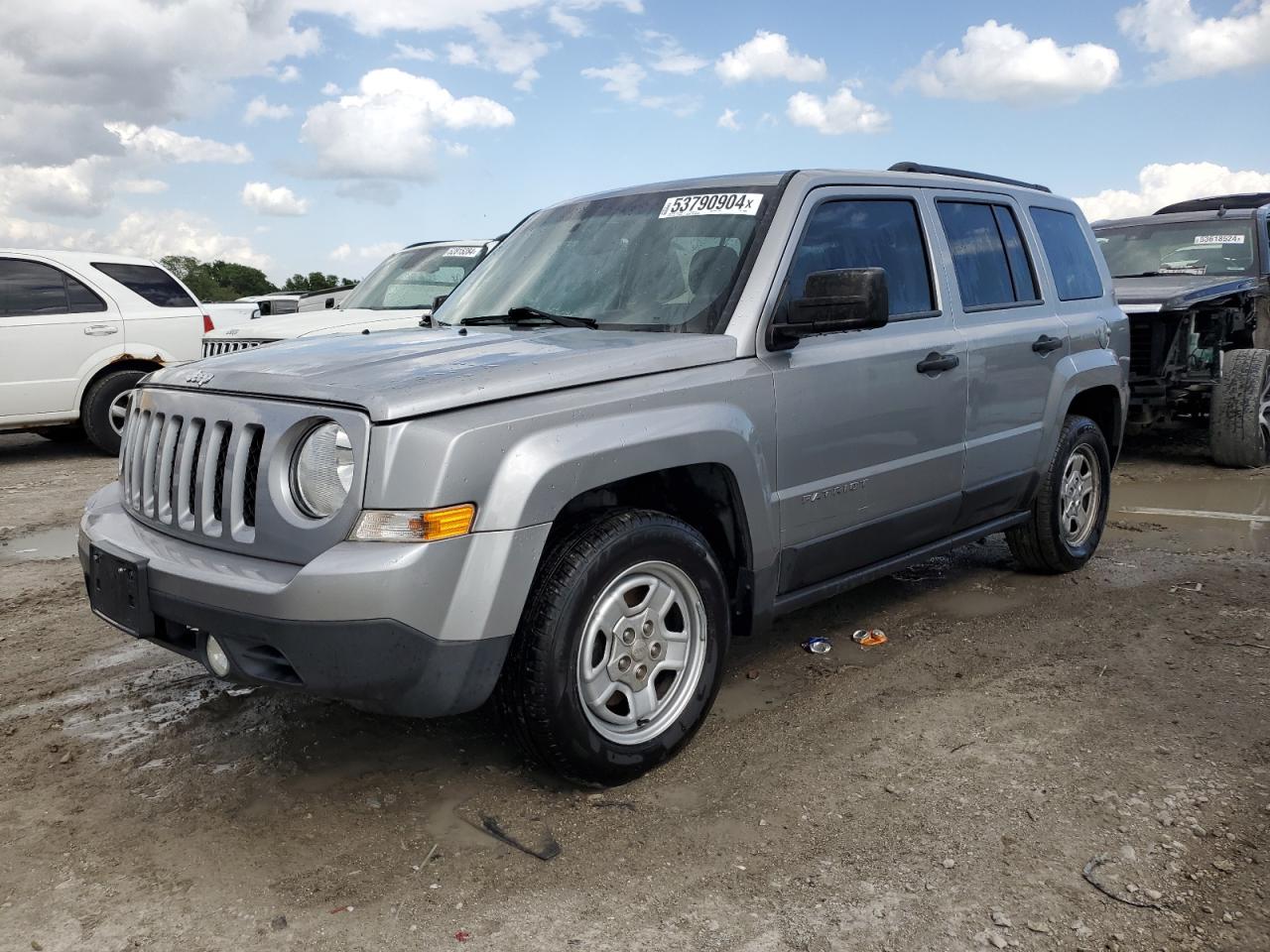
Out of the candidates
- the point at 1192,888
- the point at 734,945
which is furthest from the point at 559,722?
the point at 1192,888

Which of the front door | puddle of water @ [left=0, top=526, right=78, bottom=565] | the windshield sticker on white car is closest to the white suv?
puddle of water @ [left=0, top=526, right=78, bottom=565]

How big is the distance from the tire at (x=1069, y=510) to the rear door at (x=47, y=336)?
26.0 ft

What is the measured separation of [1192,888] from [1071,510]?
10.1ft

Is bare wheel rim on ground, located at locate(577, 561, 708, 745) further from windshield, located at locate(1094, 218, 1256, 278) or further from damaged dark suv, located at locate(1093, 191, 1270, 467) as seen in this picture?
windshield, located at locate(1094, 218, 1256, 278)

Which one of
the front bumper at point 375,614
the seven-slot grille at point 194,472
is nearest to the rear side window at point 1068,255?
the front bumper at point 375,614

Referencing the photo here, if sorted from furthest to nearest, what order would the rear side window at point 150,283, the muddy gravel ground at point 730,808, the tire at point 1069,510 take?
the rear side window at point 150,283 → the tire at point 1069,510 → the muddy gravel ground at point 730,808

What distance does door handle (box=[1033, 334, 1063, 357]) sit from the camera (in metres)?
4.91

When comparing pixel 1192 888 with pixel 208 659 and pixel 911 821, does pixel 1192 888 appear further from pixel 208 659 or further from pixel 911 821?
pixel 208 659

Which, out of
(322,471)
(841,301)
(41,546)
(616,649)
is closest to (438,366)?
(322,471)

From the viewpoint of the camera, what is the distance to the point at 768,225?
12.5 ft

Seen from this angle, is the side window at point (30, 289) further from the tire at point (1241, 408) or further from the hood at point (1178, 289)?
the tire at point (1241, 408)

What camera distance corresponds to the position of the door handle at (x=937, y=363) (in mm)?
4195

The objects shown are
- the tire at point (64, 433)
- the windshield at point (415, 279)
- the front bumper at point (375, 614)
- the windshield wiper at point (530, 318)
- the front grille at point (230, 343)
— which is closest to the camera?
the front bumper at point (375, 614)

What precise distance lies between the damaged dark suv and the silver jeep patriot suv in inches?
167
